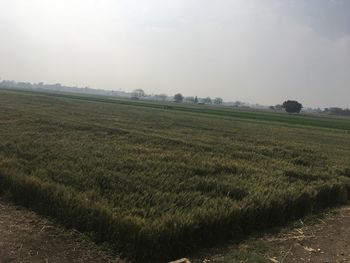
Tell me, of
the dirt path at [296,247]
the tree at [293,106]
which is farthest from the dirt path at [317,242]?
the tree at [293,106]

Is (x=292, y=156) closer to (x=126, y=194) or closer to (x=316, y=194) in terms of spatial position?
(x=316, y=194)

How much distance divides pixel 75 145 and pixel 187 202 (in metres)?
7.47

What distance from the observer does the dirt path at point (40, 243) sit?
6164 millimetres

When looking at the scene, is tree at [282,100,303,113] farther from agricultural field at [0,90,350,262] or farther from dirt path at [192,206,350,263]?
dirt path at [192,206,350,263]

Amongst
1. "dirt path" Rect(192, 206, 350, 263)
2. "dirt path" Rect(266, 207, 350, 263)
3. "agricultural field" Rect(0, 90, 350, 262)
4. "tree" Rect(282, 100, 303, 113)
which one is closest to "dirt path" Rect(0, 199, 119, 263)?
"agricultural field" Rect(0, 90, 350, 262)

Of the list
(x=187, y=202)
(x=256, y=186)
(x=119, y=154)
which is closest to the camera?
(x=187, y=202)

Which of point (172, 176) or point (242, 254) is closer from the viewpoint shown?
point (242, 254)

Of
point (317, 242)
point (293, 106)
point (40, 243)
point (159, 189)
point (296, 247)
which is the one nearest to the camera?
point (40, 243)

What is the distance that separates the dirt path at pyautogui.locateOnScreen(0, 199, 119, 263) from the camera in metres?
6.16

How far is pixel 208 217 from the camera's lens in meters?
7.36

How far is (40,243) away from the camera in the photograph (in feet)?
21.7

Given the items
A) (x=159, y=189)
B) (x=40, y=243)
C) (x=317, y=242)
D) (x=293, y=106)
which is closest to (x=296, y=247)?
(x=317, y=242)

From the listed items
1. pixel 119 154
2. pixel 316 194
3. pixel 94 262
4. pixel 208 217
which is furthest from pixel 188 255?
pixel 119 154

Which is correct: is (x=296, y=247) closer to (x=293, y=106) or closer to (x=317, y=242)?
(x=317, y=242)
